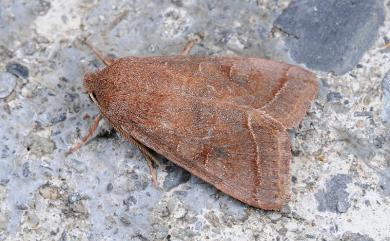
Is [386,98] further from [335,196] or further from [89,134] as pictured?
[89,134]

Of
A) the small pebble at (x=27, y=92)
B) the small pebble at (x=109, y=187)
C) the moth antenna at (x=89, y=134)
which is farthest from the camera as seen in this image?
the small pebble at (x=27, y=92)

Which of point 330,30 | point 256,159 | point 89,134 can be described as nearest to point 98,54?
point 89,134

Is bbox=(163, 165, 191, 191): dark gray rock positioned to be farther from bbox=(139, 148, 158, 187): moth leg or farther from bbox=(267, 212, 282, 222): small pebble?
bbox=(267, 212, 282, 222): small pebble

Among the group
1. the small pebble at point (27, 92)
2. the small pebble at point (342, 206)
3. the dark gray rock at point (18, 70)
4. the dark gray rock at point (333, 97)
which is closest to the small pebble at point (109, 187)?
the small pebble at point (27, 92)

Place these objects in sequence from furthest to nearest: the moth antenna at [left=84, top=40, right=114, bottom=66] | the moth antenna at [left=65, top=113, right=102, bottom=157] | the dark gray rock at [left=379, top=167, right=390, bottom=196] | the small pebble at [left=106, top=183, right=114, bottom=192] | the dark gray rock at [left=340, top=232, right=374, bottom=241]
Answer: the moth antenna at [left=84, top=40, right=114, bottom=66], the moth antenna at [left=65, top=113, right=102, bottom=157], the small pebble at [left=106, top=183, right=114, bottom=192], the dark gray rock at [left=379, top=167, right=390, bottom=196], the dark gray rock at [left=340, top=232, right=374, bottom=241]

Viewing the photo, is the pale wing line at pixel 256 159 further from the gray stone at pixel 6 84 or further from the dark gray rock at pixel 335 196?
the gray stone at pixel 6 84

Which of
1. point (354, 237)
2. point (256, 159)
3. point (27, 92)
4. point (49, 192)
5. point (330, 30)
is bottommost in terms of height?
point (49, 192)

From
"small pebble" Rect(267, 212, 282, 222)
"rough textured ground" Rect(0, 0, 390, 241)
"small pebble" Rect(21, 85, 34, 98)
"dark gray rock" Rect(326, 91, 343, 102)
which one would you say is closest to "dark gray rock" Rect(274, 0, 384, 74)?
"rough textured ground" Rect(0, 0, 390, 241)
